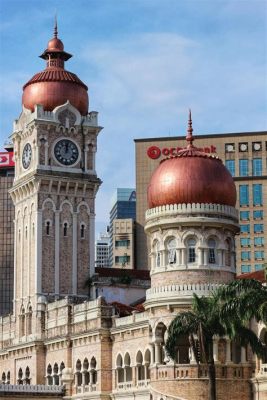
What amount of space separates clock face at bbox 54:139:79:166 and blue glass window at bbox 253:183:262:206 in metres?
59.2

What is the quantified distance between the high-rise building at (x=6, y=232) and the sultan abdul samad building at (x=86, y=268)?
91.3m

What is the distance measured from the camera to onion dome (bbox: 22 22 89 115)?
9300cm

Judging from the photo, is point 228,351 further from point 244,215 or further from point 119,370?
point 244,215

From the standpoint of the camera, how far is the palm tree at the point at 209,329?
2303 inches

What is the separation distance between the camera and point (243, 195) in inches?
5876

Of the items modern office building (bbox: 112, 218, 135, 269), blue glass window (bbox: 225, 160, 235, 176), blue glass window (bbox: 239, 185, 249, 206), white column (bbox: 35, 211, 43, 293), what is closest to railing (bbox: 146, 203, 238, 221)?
white column (bbox: 35, 211, 43, 293)

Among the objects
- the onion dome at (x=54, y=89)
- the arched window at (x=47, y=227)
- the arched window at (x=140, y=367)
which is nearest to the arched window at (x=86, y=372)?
the arched window at (x=140, y=367)

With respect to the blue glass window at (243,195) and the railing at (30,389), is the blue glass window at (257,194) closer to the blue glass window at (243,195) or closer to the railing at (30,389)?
the blue glass window at (243,195)

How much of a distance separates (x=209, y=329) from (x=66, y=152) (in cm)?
3778

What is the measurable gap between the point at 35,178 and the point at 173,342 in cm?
3461

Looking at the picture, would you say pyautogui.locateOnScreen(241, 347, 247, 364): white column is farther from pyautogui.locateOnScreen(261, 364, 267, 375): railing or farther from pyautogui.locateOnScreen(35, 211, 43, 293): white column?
pyautogui.locateOnScreen(35, 211, 43, 293): white column

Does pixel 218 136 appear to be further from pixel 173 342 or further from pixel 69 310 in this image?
pixel 173 342

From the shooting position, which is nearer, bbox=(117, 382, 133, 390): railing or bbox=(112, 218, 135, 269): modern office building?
bbox=(117, 382, 133, 390): railing

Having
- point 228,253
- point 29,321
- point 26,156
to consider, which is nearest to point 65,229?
point 26,156
